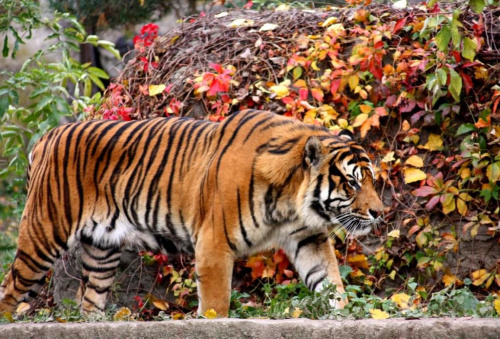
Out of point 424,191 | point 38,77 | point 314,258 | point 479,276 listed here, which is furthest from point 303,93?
point 38,77

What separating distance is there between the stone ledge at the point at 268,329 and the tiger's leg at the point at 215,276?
3.19 feet

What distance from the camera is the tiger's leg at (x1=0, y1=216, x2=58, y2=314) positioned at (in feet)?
20.2

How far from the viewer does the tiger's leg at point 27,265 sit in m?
6.16

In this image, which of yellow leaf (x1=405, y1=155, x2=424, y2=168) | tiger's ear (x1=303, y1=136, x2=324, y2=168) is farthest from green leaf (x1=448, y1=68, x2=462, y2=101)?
tiger's ear (x1=303, y1=136, x2=324, y2=168)

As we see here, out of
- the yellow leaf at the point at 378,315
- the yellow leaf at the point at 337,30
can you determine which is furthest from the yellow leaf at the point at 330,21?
the yellow leaf at the point at 378,315

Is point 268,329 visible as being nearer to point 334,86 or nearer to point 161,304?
point 161,304

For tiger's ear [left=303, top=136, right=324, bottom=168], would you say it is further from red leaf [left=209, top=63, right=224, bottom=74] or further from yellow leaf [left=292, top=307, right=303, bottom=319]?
red leaf [left=209, top=63, right=224, bottom=74]

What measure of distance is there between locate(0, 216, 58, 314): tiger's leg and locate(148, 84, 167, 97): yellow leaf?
169 cm

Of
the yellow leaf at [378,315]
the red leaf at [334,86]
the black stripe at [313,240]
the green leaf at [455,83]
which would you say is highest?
the green leaf at [455,83]

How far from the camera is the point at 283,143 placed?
5.52 meters

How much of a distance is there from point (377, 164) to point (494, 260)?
46.3 inches

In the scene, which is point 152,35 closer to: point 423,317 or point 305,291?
point 305,291

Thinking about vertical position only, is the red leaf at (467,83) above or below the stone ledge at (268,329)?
above

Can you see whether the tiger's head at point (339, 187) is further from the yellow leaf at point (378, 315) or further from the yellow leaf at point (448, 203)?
the yellow leaf at point (378, 315)
